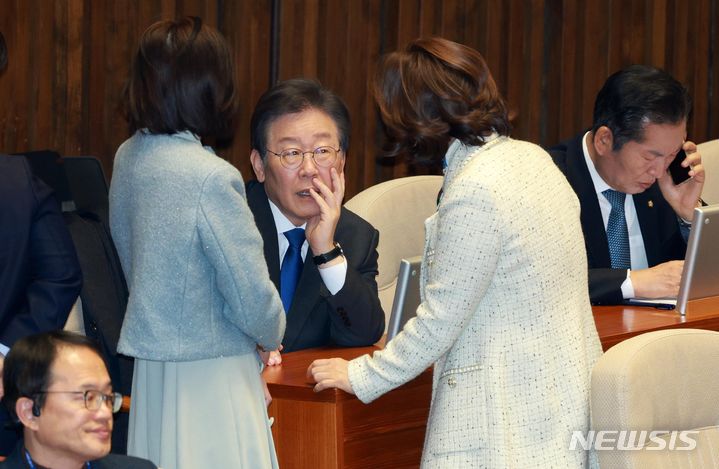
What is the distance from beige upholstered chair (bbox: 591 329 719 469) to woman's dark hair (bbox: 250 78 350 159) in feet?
4.04

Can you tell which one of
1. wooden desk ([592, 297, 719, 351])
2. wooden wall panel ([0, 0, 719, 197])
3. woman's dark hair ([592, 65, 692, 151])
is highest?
wooden wall panel ([0, 0, 719, 197])

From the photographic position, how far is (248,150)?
5039 millimetres

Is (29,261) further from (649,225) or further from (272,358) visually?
(649,225)

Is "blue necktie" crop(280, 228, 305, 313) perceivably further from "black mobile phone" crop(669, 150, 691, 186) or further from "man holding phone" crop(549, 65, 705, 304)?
"black mobile phone" crop(669, 150, 691, 186)

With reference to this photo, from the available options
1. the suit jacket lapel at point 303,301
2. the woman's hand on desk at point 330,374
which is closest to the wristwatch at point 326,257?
the suit jacket lapel at point 303,301

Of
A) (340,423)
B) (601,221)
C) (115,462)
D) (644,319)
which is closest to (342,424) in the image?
(340,423)

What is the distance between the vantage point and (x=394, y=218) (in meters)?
4.20

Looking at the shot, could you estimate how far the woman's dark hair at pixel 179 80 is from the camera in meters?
2.59

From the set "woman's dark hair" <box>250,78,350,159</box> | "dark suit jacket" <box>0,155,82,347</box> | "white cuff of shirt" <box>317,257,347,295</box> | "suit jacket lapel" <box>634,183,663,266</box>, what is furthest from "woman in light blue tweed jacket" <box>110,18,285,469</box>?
"suit jacket lapel" <box>634,183,663,266</box>

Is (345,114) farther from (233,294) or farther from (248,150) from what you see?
(248,150)

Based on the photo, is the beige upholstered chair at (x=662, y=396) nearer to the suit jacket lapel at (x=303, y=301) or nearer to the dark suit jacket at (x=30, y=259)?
the suit jacket lapel at (x=303, y=301)

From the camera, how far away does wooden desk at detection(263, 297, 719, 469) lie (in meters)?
2.69

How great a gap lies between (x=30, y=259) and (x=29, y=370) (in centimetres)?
58

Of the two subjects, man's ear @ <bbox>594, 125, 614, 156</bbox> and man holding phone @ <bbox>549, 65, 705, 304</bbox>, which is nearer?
man holding phone @ <bbox>549, 65, 705, 304</bbox>
